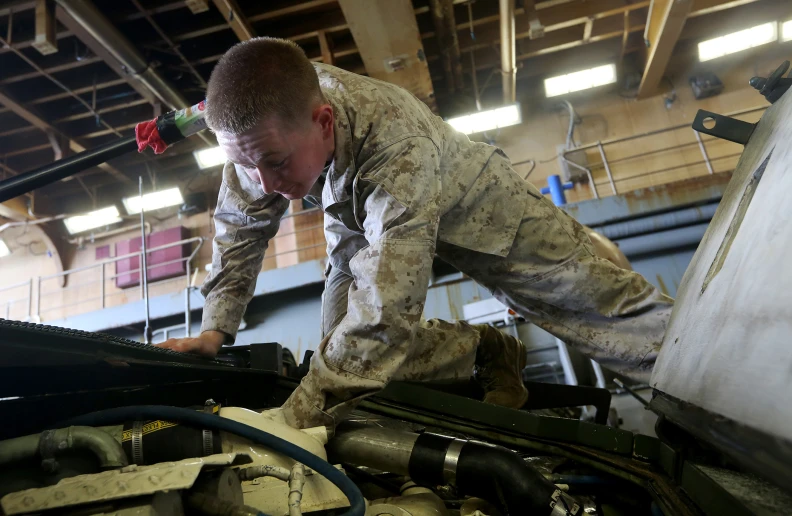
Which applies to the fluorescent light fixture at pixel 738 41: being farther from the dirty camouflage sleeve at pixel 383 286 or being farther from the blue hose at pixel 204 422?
the blue hose at pixel 204 422

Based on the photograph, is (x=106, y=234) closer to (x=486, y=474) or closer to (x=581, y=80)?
(x=581, y=80)

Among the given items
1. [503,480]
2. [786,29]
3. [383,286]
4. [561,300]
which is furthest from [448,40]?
[503,480]

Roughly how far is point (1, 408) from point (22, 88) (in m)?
7.31

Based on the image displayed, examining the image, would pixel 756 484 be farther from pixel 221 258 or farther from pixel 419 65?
pixel 419 65

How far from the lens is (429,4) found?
5.78m

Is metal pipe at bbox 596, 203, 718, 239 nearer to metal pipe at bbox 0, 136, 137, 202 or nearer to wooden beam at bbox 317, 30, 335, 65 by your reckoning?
wooden beam at bbox 317, 30, 335, 65

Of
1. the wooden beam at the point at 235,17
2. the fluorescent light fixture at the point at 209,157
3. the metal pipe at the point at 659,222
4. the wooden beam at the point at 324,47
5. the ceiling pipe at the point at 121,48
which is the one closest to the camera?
the ceiling pipe at the point at 121,48

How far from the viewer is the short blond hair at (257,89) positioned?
133 centimetres

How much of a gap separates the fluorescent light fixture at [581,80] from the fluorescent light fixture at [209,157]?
4.82 meters

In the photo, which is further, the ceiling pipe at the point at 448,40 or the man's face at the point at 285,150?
the ceiling pipe at the point at 448,40

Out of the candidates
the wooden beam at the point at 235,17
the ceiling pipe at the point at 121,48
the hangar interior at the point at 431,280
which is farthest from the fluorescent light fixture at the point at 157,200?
the wooden beam at the point at 235,17

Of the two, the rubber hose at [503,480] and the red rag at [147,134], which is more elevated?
the red rag at [147,134]

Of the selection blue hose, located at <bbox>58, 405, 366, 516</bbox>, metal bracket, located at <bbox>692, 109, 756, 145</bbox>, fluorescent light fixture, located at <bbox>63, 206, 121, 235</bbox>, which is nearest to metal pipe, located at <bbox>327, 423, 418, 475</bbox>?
blue hose, located at <bbox>58, 405, 366, 516</bbox>

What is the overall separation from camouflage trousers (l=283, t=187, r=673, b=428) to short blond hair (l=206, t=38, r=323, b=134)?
26.8 inches
